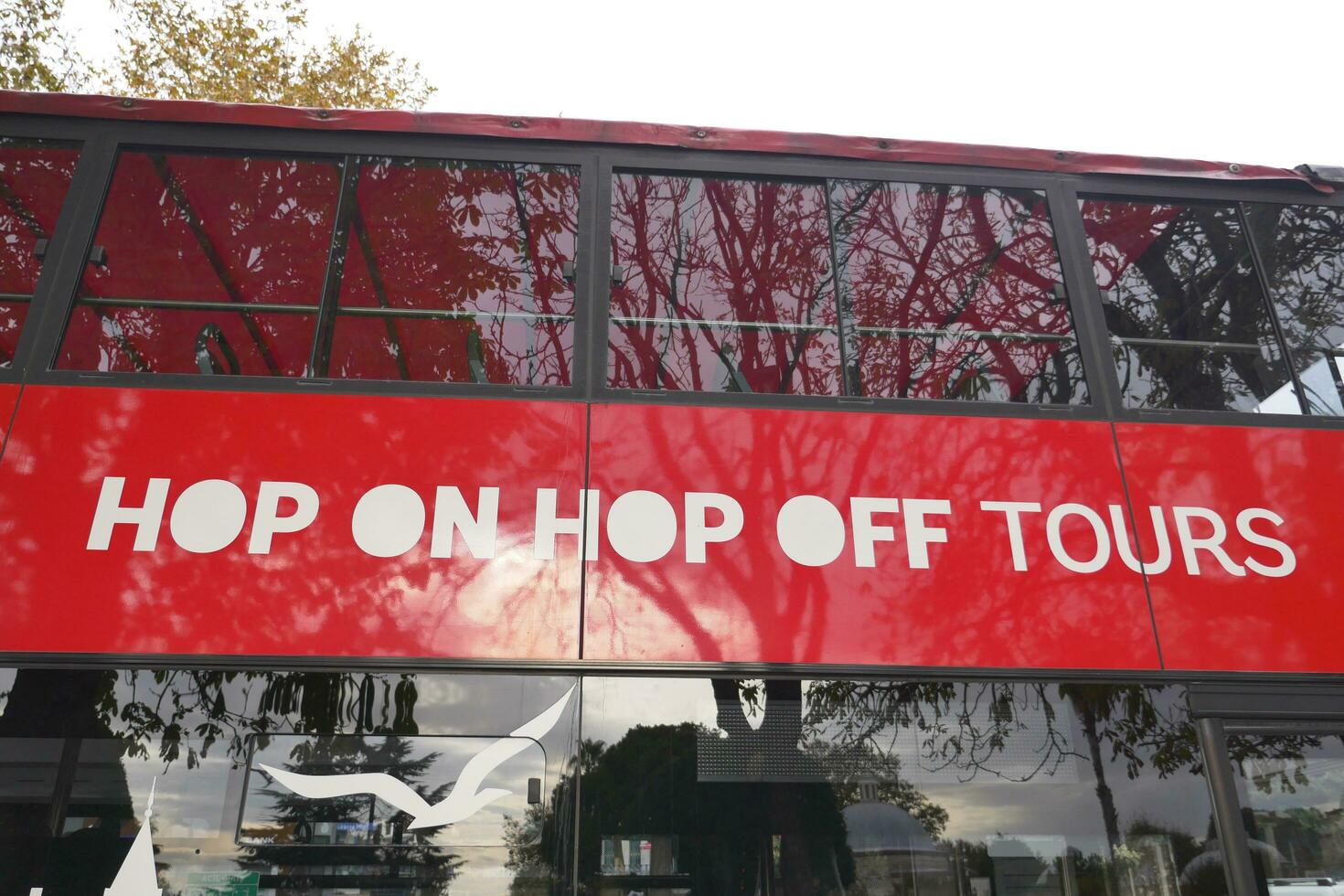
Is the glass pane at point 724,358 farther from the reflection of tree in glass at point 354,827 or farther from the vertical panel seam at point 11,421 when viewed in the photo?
the vertical panel seam at point 11,421

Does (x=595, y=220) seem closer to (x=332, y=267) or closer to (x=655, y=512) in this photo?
(x=332, y=267)

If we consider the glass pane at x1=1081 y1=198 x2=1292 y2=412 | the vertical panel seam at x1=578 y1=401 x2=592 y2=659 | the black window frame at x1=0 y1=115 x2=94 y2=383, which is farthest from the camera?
the glass pane at x1=1081 y1=198 x2=1292 y2=412

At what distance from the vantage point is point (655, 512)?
310 centimetres

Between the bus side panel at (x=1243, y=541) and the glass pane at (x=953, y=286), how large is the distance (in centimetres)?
42

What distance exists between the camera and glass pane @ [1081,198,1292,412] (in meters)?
3.49

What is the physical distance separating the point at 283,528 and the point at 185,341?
1.02 metres

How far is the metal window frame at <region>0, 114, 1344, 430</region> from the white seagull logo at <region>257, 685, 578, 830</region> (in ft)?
4.16

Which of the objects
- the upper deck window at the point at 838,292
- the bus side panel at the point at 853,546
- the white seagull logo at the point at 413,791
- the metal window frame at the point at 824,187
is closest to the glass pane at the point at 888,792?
the bus side panel at the point at 853,546

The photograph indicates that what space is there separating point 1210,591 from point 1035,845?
1.13 meters

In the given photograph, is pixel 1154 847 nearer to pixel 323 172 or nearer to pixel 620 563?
pixel 620 563

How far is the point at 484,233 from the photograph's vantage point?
11.8 feet

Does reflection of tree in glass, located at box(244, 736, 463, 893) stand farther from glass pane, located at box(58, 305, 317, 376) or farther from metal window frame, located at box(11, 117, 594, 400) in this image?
glass pane, located at box(58, 305, 317, 376)

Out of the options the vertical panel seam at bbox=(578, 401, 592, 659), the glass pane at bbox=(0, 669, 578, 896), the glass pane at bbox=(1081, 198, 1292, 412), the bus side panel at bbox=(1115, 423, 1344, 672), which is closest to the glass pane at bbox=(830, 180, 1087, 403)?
the glass pane at bbox=(1081, 198, 1292, 412)

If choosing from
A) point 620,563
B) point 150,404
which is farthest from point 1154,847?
point 150,404
